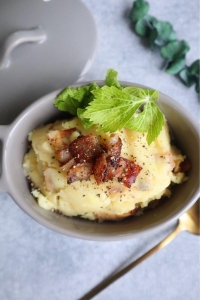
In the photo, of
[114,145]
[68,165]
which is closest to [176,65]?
[114,145]

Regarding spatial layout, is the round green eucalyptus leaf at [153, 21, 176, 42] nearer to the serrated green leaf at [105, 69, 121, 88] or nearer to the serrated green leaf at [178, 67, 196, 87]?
the serrated green leaf at [178, 67, 196, 87]

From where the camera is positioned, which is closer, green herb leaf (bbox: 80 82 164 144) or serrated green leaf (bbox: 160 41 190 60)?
green herb leaf (bbox: 80 82 164 144)

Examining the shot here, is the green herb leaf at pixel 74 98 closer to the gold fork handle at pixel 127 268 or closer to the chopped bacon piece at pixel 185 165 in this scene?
the chopped bacon piece at pixel 185 165

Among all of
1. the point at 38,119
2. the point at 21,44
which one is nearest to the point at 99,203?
the point at 38,119

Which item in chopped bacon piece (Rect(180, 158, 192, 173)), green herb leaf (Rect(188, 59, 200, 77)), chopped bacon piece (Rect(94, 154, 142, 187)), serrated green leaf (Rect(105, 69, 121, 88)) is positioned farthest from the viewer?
green herb leaf (Rect(188, 59, 200, 77))

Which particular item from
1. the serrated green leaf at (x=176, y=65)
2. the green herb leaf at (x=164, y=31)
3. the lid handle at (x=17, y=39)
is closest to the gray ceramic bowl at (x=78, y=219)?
the lid handle at (x=17, y=39)

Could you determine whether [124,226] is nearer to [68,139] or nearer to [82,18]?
[68,139]

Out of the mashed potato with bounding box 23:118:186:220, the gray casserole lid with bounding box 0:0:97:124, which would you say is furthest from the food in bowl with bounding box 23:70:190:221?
the gray casserole lid with bounding box 0:0:97:124
